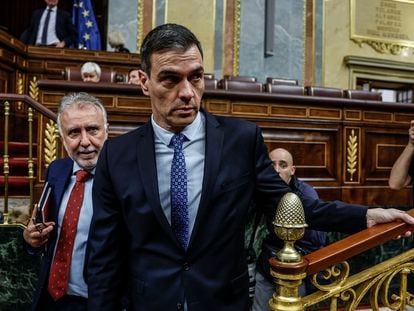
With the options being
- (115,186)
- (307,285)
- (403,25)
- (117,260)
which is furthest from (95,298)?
(403,25)

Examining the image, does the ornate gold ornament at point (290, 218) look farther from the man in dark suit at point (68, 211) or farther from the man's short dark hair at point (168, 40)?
the man in dark suit at point (68, 211)

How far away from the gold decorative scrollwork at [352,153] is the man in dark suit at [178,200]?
2.55 metres

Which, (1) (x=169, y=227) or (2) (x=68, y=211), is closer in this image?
(1) (x=169, y=227)

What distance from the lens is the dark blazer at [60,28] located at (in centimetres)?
546

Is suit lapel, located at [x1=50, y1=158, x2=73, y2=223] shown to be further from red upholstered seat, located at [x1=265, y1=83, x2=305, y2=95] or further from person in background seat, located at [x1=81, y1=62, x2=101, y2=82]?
red upholstered seat, located at [x1=265, y1=83, x2=305, y2=95]

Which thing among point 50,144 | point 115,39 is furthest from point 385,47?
point 50,144

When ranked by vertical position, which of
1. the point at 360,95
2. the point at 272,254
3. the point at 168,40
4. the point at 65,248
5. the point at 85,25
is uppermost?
the point at 85,25

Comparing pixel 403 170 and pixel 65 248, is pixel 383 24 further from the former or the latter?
pixel 65 248

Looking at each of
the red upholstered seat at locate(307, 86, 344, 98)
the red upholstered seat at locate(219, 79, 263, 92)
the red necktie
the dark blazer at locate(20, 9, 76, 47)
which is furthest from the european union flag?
the red necktie

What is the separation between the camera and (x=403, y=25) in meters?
7.75

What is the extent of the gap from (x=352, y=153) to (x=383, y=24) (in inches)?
199

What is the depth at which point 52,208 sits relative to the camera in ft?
4.03

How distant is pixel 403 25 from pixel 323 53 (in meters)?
1.80

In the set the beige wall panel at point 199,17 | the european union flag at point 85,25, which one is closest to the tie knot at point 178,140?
the european union flag at point 85,25
